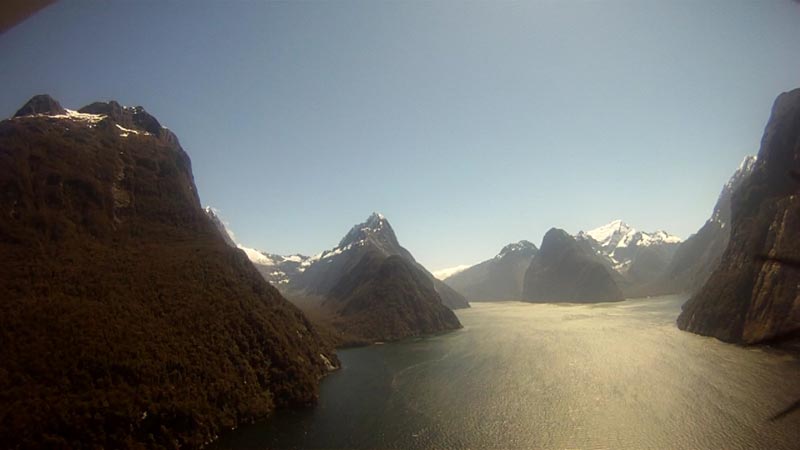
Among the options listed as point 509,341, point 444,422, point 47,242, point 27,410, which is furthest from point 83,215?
point 509,341

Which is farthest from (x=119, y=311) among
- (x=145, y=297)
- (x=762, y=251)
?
(x=762, y=251)

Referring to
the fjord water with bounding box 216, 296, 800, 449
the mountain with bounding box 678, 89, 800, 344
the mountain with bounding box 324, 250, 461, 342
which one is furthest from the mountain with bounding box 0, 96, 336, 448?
the mountain with bounding box 678, 89, 800, 344

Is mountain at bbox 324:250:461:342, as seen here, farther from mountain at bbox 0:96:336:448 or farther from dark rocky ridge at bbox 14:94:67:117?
dark rocky ridge at bbox 14:94:67:117


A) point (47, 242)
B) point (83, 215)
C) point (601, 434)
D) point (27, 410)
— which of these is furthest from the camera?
point (83, 215)

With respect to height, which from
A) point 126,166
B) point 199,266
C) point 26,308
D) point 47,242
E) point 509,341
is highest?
point 126,166

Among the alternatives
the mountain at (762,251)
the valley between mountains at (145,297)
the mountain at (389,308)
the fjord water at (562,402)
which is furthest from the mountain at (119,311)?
the mountain at (762,251)

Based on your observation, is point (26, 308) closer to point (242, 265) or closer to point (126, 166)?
point (242, 265)
